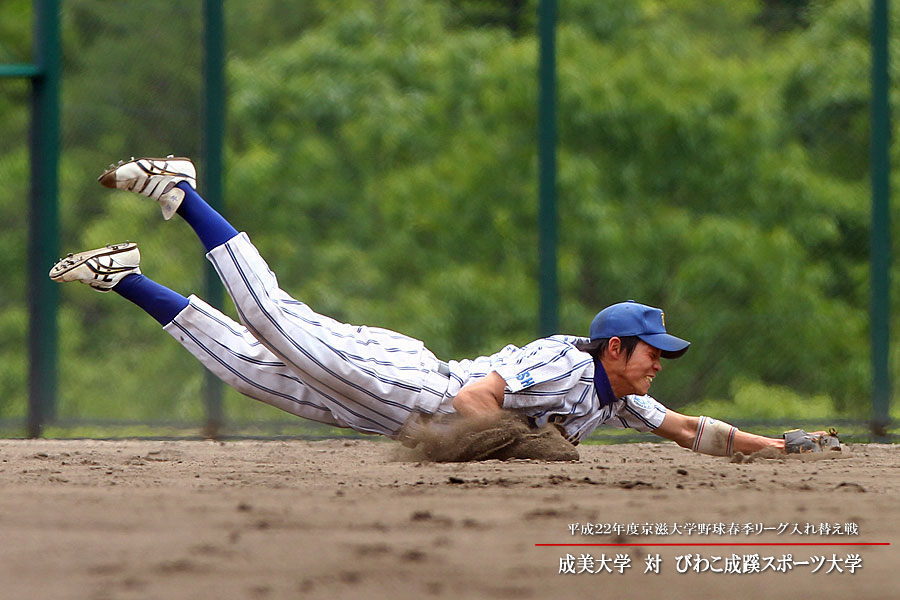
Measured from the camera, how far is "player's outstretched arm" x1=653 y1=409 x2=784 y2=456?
399 centimetres

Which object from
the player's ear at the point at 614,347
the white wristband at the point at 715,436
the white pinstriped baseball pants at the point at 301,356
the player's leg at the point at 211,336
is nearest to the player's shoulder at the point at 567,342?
the player's ear at the point at 614,347

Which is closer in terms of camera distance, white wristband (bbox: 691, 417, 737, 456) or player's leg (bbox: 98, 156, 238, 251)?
player's leg (bbox: 98, 156, 238, 251)

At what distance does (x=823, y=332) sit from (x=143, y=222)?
2.82 m

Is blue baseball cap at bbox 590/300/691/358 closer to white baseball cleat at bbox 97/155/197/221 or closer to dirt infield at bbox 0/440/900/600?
dirt infield at bbox 0/440/900/600

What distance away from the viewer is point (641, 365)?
3699 millimetres

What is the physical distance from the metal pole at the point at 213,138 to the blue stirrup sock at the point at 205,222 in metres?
1.37

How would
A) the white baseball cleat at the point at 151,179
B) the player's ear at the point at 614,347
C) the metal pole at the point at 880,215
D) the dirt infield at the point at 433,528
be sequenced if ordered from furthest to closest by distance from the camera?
1. the metal pole at the point at 880,215
2. the white baseball cleat at the point at 151,179
3. the player's ear at the point at 614,347
4. the dirt infield at the point at 433,528

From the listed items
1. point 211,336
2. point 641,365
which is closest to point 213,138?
point 211,336

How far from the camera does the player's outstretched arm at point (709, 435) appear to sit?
13.1ft

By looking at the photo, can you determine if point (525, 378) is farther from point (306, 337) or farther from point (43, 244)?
point (43, 244)

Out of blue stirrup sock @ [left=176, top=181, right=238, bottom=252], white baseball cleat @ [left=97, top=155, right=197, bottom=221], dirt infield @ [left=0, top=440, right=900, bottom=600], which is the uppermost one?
white baseball cleat @ [left=97, top=155, right=197, bottom=221]

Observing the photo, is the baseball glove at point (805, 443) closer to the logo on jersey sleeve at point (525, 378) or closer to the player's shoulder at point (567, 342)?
the player's shoulder at point (567, 342)

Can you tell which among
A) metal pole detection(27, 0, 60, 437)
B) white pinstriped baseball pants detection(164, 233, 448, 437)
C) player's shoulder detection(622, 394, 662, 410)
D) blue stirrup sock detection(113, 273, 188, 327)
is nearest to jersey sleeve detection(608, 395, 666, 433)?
player's shoulder detection(622, 394, 662, 410)

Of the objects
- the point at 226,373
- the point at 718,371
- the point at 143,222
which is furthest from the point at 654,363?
the point at 143,222
